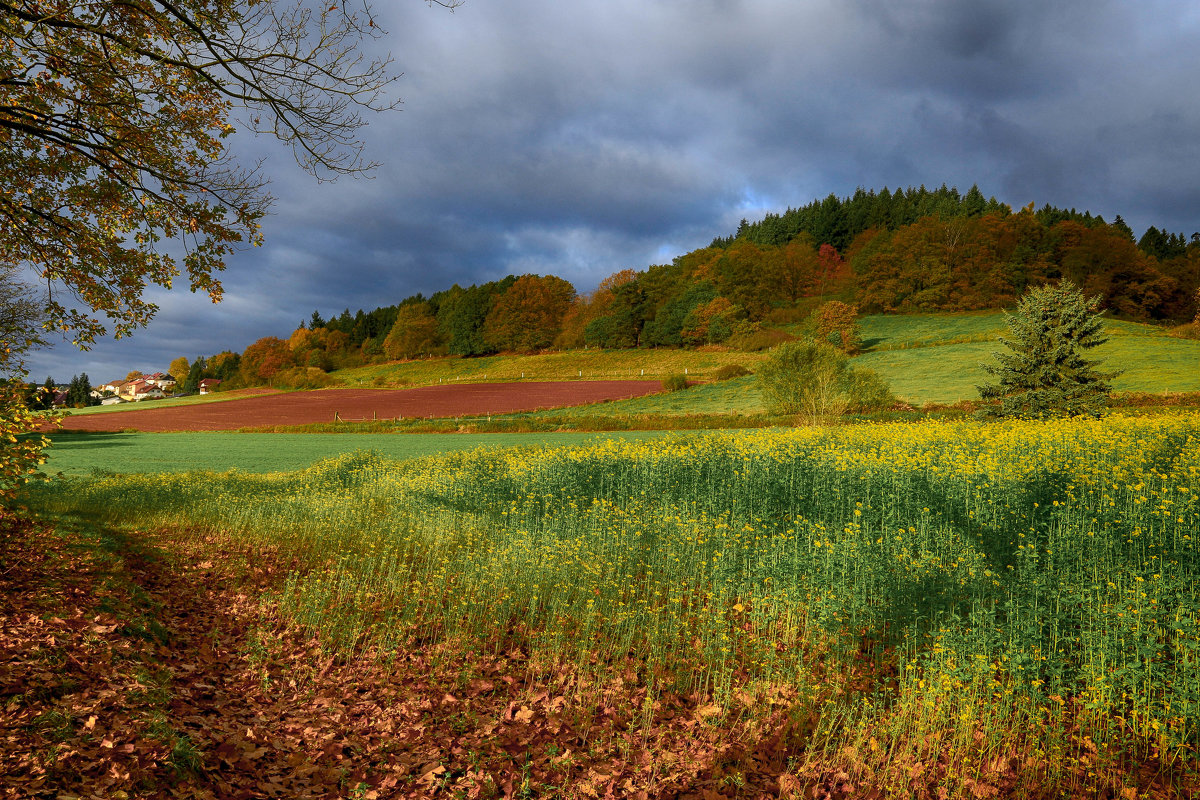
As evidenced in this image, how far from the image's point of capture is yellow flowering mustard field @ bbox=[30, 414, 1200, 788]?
16.4ft

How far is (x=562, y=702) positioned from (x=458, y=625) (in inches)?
82.6

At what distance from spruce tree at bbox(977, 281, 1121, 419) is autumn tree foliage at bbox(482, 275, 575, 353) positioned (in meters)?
79.3

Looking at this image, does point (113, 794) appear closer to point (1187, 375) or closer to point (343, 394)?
point (1187, 375)

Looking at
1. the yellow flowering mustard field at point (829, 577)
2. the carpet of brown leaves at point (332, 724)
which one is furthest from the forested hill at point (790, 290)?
the carpet of brown leaves at point (332, 724)

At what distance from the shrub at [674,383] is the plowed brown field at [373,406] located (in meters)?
1.89

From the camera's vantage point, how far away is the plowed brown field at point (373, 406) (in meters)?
50.1

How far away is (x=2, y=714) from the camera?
432cm

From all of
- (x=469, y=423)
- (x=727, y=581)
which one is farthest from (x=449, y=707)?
(x=469, y=423)

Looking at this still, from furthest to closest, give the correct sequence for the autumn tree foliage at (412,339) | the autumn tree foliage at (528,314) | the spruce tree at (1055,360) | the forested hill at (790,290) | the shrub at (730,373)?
1. the autumn tree foliage at (412,339)
2. the autumn tree foliage at (528,314)
3. the forested hill at (790,290)
4. the shrub at (730,373)
5. the spruce tree at (1055,360)

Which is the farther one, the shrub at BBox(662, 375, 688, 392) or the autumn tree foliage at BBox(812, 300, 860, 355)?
the autumn tree foliage at BBox(812, 300, 860, 355)

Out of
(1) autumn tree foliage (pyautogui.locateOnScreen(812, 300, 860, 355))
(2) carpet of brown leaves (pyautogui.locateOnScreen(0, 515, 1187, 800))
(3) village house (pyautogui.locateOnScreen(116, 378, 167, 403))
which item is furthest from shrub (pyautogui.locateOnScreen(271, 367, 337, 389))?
(3) village house (pyautogui.locateOnScreen(116, 378, 167, 403))

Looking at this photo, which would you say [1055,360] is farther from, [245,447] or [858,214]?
[858,214]

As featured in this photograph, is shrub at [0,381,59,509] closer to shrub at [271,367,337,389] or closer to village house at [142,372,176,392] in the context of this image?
shrub at [271,367,337,389]

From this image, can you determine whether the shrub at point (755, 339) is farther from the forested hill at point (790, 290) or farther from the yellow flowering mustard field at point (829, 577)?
the yellow flowering mustard field at point (829, 577)
